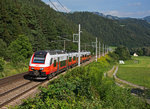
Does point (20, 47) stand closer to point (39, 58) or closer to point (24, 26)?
point (24, 26)

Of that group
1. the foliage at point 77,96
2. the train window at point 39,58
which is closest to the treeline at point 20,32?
the train window at point 39,58

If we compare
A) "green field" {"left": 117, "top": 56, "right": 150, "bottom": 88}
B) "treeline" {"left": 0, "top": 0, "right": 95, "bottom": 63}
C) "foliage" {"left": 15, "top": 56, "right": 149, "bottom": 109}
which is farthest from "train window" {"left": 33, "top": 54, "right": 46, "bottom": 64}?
"green field" {"left": 117, "top": 56, "right": 150, "bottom": 88}

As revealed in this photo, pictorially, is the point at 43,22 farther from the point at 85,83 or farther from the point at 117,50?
the point at 117,50

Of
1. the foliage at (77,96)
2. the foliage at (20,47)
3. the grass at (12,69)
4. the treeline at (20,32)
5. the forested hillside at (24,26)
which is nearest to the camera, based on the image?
the foliage at (77,96)

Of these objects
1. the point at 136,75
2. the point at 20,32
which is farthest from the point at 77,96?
the point at 136,75

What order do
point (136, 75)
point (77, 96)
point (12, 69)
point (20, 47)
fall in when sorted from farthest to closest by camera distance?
point (136, 75)
point (20, 47)
point (12, 69)
point (77, 96)

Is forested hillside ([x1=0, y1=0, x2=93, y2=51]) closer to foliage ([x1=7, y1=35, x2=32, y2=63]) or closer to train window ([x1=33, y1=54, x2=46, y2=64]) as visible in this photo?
foliage ([x1=7, y1=35, x2=32, y2=63])

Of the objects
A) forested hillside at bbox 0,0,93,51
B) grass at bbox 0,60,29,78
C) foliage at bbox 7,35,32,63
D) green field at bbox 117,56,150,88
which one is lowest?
A: green field at bbox 117,56,150,88

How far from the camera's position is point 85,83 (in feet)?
39.9

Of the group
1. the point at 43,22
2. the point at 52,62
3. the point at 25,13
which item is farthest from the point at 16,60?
the point at 43,22

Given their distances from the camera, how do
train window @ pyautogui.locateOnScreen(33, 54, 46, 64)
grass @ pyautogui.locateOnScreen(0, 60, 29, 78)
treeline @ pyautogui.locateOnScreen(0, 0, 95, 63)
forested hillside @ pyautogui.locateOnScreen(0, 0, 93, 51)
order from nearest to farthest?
train window @ pyautogui.locateOnScreen(33, 54, 46, 64) < grass @ pyautogui.locateOnScreen(0, 60, 29, 78) < treeline @ pyautogui.locateOnScreen(0, 0, 95, 63) < forested hillside @ pyautogui.locateOnScreen(0, 0, 93, 51)

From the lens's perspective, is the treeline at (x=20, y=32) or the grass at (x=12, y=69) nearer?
the grass at (x=12, y=69)

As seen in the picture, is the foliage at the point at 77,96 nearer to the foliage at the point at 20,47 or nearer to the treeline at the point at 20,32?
the treeline at the point at 20,32

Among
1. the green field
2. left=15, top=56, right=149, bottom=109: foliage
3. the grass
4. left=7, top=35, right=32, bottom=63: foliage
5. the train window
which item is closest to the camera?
left=15, top=56, right=149, bottom=109: foliage
